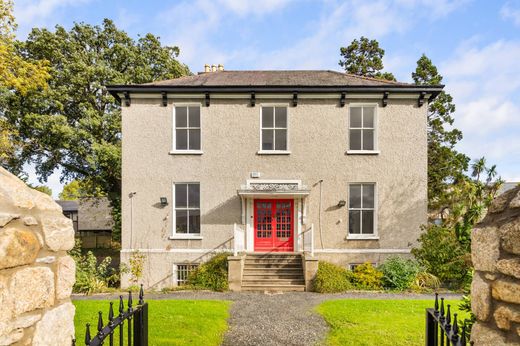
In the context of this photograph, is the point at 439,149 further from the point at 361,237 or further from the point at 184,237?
the point at 184,237

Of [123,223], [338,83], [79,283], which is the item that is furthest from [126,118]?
[338,83]

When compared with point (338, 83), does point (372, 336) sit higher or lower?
lower

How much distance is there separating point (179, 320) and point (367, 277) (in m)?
7.15

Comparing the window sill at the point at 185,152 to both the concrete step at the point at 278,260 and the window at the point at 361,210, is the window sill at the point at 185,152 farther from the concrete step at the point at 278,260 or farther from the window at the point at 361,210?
the window at the point at 361,210

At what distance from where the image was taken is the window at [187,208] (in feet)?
41.8

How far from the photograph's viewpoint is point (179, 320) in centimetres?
725

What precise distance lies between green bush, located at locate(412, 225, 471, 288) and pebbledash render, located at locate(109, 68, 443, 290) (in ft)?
1.76

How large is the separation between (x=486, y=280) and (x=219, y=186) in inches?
432

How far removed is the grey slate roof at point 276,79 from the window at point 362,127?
112 cm

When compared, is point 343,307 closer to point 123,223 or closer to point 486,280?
point 486,280

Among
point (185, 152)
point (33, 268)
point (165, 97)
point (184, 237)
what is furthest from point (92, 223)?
point (33, 268)

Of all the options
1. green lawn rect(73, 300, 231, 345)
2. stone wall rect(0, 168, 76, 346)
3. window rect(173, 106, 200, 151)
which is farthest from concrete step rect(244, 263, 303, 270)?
stone wall rect(0, 168, 76, 346)

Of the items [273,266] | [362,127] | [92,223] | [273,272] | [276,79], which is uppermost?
[276,79]

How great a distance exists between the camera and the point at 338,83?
518 inches
